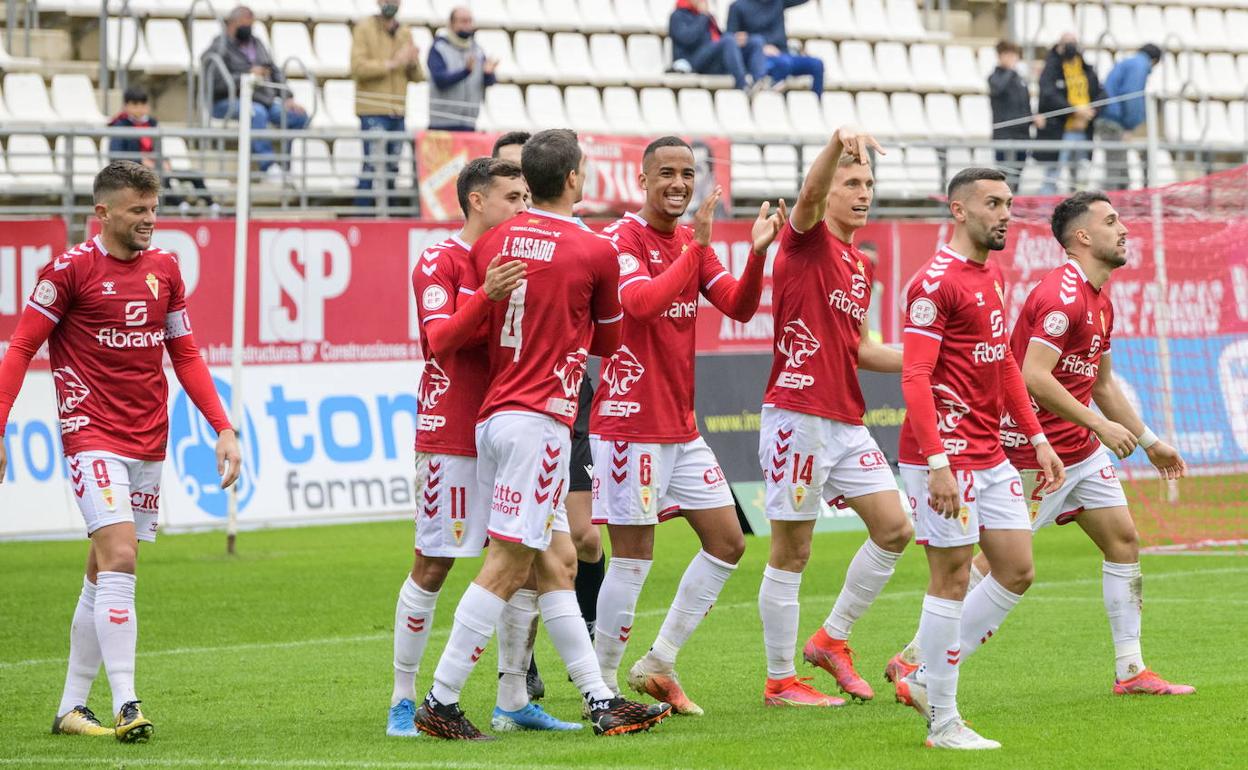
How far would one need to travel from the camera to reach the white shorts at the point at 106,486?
7.67m

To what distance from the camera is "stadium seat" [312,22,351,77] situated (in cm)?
2202

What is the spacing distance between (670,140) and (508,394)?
1.58 metres

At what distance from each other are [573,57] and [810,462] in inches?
645

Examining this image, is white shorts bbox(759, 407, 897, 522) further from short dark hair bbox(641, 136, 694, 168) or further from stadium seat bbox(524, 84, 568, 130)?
stadium seat bbox(524, 84, 568, 130)

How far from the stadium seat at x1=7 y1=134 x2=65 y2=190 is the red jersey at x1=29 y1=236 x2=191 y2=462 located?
10887 millimetres

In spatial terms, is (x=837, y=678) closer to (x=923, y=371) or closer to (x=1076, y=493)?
(x=1076, y=493)

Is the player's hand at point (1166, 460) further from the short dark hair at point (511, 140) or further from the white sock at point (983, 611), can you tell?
the short dark hair at point (511, 140)

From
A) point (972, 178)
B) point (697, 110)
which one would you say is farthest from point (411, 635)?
point (697, 110)

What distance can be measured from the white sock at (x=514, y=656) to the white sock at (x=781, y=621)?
1.14 meters

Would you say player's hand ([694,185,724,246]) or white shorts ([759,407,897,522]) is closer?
player's hand ([694,185,724,246])

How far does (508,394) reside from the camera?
23.7ft

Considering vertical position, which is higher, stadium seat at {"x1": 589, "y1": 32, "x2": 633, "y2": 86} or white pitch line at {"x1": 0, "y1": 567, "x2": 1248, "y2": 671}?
stadium seat at {"x1": 589, "y1": 32, "x2": 633, "y2": 86}

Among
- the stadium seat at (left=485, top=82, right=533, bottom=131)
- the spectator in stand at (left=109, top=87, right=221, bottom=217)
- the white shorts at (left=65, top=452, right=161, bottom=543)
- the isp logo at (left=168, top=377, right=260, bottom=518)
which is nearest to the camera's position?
the white shorts at (left=65, top=452, right=161, bottom=543)

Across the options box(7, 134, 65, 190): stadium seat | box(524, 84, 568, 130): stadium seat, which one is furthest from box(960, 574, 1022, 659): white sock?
box(524, 84, 568, 130): stadium seat
